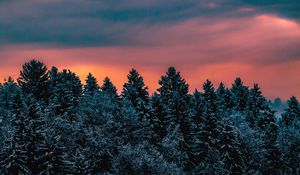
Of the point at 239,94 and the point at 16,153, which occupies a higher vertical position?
Result: the point at 239,94

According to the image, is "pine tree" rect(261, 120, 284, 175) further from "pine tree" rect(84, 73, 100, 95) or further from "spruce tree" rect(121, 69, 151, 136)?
"pine tree" rect(84, 73, 100, 95)

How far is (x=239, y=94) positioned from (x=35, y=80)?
149ft

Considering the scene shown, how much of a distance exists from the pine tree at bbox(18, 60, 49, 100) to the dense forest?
16cm

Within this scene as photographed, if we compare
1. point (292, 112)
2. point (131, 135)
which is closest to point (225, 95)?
point (292, 112)

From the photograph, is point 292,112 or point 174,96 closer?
point 174,96

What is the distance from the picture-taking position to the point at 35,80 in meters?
68.2

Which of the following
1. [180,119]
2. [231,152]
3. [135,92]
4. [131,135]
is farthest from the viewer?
[135,92]

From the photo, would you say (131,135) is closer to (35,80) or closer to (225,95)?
(35,80)

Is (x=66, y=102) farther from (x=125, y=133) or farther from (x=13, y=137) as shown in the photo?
(x=13, y=137)

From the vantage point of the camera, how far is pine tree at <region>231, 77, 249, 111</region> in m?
90.2

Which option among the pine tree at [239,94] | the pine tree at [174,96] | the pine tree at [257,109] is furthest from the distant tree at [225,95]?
the pine tree at [174,96]

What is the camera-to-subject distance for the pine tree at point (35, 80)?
6738cm

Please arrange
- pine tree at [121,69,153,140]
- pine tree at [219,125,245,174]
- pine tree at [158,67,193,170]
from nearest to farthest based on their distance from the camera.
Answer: pine tree at [219,125,245,174]
pine tree at [158,67,193,170]
pine tree at [121,69,153,140]

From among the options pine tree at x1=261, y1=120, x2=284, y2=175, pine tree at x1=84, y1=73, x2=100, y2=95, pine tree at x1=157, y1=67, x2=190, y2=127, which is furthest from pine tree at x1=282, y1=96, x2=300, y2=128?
pine tree at x1=84, y1=73, x2=100, y2=95
